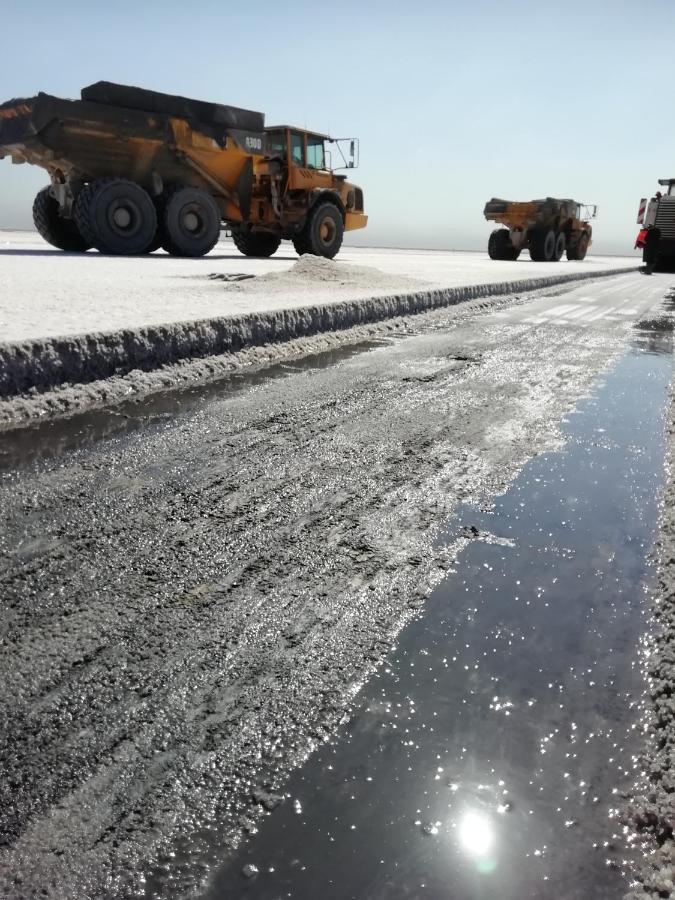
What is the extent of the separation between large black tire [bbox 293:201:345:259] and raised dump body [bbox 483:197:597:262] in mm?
9755

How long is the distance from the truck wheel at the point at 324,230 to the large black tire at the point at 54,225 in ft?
14.0

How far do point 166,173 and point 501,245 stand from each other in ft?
47.2

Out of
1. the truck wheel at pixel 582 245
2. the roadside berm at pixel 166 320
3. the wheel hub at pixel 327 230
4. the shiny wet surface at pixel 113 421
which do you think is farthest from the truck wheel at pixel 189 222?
the truck wheel at pixel 582 245

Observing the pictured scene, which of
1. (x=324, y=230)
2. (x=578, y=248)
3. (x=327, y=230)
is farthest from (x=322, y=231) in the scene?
(x=578, y=248)

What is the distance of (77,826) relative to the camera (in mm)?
880

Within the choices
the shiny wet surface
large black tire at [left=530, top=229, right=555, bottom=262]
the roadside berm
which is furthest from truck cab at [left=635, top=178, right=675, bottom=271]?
the shiny wet surface

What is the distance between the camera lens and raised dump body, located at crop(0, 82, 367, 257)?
10328 millimetres

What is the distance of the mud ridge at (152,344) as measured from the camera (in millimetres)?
2926

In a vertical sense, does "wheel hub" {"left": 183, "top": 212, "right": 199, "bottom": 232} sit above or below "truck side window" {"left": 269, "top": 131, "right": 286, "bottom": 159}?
below

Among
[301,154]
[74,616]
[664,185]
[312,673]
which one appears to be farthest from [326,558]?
[664,185]

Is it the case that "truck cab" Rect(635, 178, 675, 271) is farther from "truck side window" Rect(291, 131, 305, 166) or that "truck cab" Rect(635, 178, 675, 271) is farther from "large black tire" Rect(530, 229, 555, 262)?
"truck side window" Rect(291, 131, 305, 166)

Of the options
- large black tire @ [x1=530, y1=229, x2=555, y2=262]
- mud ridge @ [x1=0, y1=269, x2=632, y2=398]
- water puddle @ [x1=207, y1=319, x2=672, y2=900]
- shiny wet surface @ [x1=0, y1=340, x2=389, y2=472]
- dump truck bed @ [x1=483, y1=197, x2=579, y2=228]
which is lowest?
water puddle @ [x1=207, y1=319, x2=672, y2=900]

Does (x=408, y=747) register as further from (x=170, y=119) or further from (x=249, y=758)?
(x=170, y=119)

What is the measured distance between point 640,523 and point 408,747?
1130 millimetres
